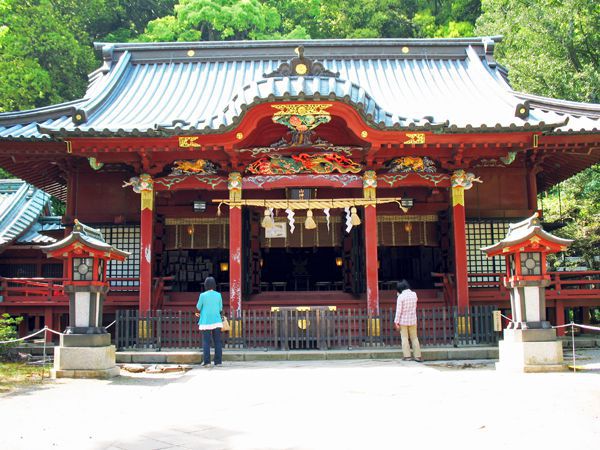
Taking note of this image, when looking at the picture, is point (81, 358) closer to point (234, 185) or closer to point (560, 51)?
point (234, 185)

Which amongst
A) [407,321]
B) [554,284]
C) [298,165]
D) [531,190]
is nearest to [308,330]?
[407,321]

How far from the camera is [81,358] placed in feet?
31.3

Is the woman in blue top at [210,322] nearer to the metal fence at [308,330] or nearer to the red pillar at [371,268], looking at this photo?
the metal fence at [308,330]

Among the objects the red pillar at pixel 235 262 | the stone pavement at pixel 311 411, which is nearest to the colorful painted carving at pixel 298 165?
the red pillar at pixel 235 262

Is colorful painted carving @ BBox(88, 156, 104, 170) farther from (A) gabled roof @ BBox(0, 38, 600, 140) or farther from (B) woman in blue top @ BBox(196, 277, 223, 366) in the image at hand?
(B) woman in blue top @ BBox(196, 277, 223, 366)

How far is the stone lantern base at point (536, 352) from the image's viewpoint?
9328mm

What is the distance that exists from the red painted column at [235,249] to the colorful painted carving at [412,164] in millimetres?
3598

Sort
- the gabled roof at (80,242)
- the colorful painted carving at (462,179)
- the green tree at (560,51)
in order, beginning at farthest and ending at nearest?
the green tree at (560,51)
the colorful painted carving at (462,179)
the gabled roof at (80,242)

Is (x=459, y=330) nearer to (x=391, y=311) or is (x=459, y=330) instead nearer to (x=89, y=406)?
(x=391, y=311)

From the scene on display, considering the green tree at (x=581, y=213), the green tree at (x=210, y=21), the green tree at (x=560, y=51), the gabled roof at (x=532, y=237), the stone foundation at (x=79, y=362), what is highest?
the green tree at (x=210, y=21)

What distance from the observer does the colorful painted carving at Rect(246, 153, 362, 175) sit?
46.3 feet

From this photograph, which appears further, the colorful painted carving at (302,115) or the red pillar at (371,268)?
the red pillar at (371,268)

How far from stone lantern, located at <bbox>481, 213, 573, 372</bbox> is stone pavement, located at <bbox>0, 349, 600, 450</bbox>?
370mm

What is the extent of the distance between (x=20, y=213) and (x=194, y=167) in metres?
8.17
